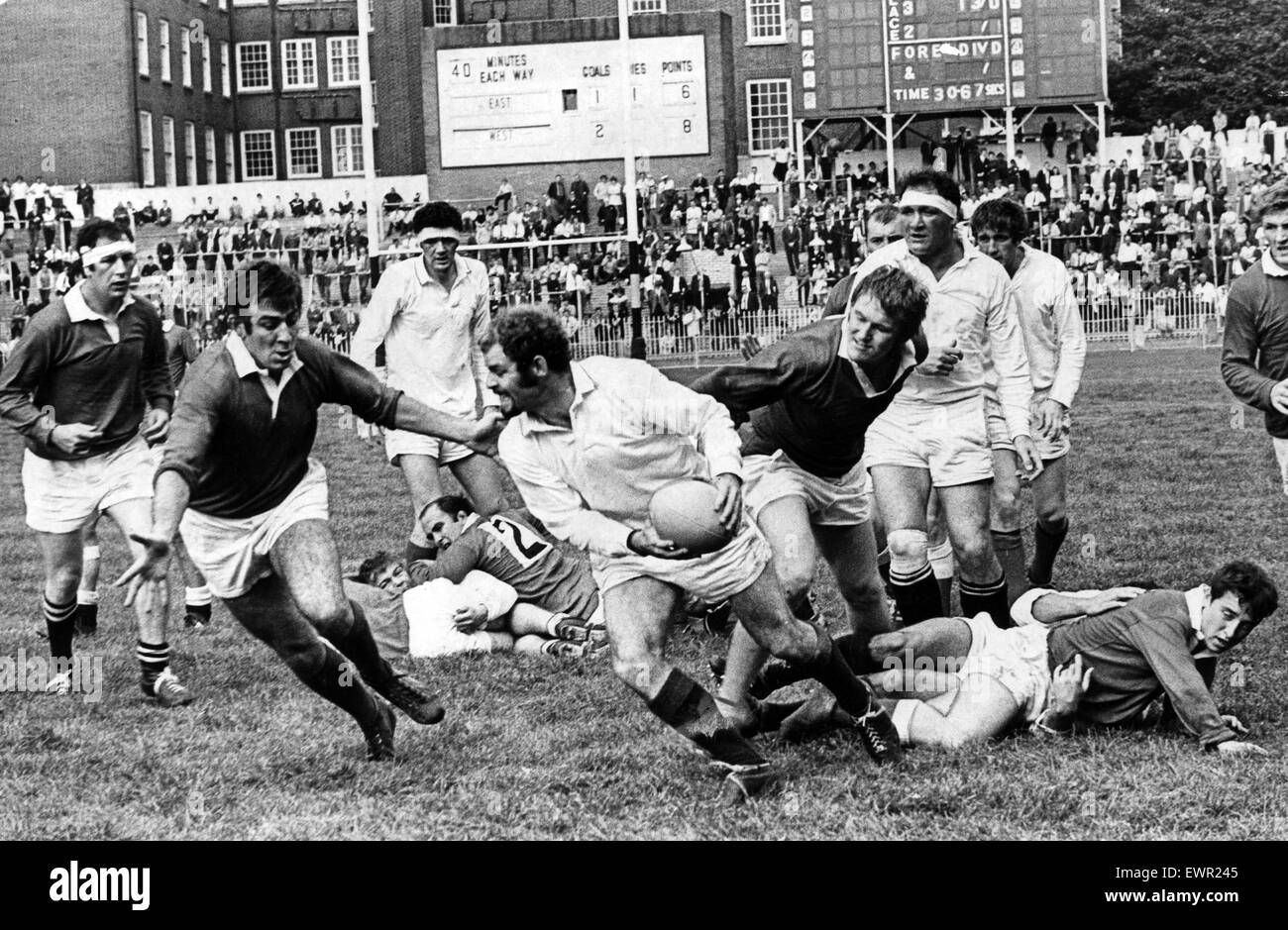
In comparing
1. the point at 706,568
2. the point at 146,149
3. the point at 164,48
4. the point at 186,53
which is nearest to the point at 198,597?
the point at 706,568

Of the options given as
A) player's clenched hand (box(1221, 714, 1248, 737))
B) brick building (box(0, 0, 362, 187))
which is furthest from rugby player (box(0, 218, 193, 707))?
brick building (box(0, 0, 362, 187))

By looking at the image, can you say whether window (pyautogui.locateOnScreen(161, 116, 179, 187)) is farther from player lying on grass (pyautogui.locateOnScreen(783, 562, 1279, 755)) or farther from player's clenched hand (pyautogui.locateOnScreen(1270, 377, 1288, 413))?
player lying on grass (pyautogui.locateOnScreen(783, 562, 1279, 755))

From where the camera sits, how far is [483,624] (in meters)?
8.79

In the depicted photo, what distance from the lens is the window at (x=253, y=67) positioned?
61312mm

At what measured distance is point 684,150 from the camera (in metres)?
46.6

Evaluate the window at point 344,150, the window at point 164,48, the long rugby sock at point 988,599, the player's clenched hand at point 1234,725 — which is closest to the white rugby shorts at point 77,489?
the long rugby sock at point 988,599

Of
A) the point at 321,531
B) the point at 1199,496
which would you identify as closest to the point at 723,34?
the point at 1199,496

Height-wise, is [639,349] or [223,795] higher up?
[639,349]

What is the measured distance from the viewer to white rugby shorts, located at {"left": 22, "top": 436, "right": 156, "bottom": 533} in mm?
8469

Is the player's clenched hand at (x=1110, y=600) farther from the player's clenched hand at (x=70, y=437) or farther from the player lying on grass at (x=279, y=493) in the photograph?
the player's clenched hand at (x=70, y=437)

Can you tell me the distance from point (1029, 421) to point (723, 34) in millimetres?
39862

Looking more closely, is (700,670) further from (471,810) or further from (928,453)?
(471,810)

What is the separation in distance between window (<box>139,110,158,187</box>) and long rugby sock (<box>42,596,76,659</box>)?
4671 centimetres

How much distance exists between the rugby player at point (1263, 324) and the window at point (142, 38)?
49246mm
